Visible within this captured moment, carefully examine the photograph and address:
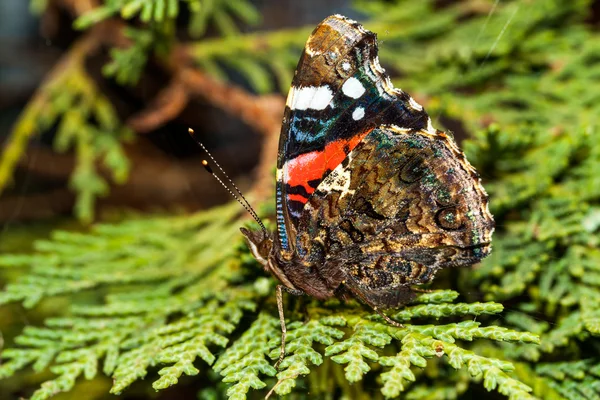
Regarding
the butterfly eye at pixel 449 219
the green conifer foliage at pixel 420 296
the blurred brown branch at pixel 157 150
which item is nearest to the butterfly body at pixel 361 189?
the butterfly eye at pixel 449 219

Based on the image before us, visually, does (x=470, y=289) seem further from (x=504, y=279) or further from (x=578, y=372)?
(x=578, y=372)

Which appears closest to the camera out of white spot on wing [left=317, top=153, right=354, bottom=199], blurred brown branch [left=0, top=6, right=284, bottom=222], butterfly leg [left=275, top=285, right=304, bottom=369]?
butterfly leg [left=275, top=285, right=304, bottom=369]

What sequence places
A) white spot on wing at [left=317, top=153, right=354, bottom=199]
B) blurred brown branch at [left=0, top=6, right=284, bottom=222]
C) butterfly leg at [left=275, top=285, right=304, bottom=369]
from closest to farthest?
butterfly leg at [left=275, top=285, right=304, bottom=369] → white spot on wing at [left=317, top=153, right=354, bottom=199] → blurred brown branch at [left=0, top=6, right=284, bottom=222]

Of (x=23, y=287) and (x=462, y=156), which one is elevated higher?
(x=462, y=156)

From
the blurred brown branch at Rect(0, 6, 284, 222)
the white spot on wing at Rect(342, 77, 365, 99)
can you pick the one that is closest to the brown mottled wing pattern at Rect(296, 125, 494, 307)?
the white spot on wing at Rect(342, 77, 365, 99)

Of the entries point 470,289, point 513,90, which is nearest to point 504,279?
point 470,289

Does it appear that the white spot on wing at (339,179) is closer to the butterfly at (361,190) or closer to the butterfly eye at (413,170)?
the butterfly at (361,190)

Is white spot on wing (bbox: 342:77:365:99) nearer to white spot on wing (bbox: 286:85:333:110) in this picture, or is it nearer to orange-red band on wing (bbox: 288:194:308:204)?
white spot on wing (bbox: 286:85:333:110)

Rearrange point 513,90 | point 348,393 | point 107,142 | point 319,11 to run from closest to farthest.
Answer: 1. point 348,393
2. point 513,90
3. point 107,142
4. point 319,11
